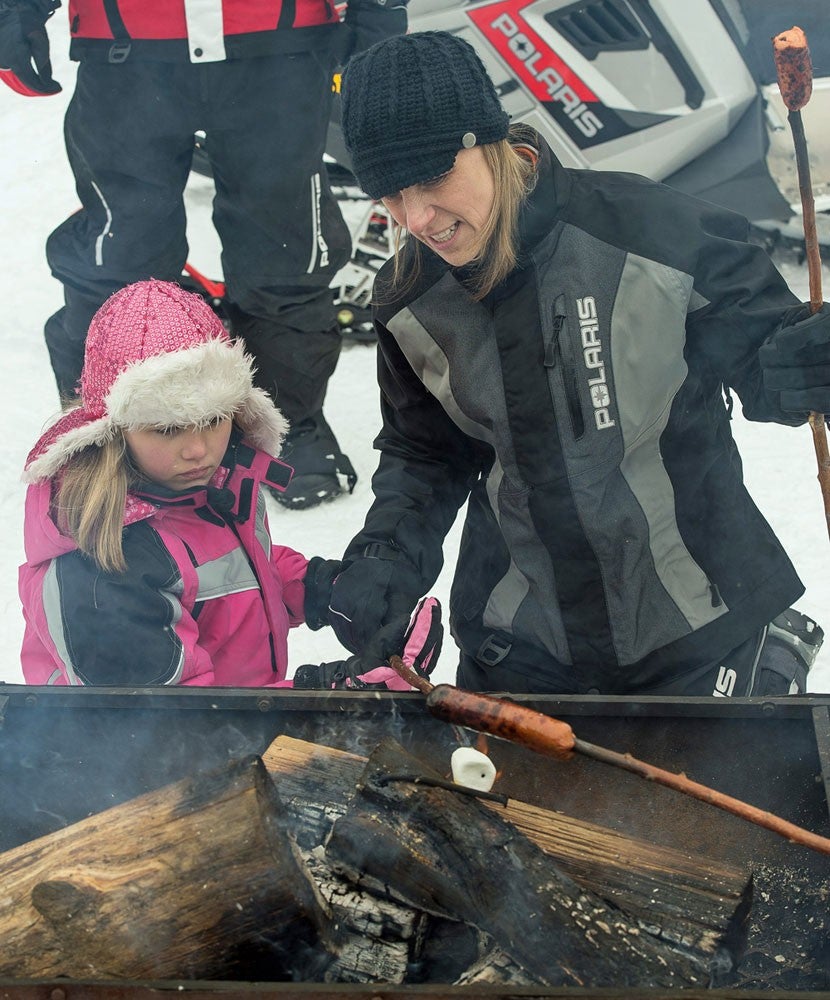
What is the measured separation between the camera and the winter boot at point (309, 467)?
4.22m

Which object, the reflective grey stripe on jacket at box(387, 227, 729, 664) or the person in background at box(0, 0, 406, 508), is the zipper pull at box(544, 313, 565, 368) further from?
the person in background at box(0, 0, 406, 508)

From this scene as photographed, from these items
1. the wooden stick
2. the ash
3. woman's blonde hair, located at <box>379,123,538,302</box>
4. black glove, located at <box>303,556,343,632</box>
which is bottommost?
the ash

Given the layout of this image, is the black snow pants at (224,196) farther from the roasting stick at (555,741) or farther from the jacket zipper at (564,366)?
the roasting stick at (555,741)

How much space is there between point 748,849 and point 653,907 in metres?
0.31

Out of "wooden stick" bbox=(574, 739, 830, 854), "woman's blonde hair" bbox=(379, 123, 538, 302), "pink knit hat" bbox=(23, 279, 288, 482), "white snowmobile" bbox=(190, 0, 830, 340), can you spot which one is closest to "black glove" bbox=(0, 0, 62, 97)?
"white snowmobile" bbox=(190, 0, 830, 340)

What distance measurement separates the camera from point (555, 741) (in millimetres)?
1675

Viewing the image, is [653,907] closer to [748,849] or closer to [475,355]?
[748,849]

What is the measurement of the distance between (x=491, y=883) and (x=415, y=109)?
1.28 meters

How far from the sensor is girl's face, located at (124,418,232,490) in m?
2.45

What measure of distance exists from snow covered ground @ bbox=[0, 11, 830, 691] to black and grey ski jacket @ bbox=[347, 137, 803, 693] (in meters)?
1.08

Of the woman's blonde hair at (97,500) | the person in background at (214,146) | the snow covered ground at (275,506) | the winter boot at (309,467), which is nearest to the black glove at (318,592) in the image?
the woman's blonde hair at (97,500)

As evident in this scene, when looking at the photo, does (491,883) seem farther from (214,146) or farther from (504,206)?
(214,146)

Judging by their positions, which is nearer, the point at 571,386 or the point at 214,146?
the point at 571,386

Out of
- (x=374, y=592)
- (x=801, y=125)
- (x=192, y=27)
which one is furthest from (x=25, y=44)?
(x=801, y=125)
